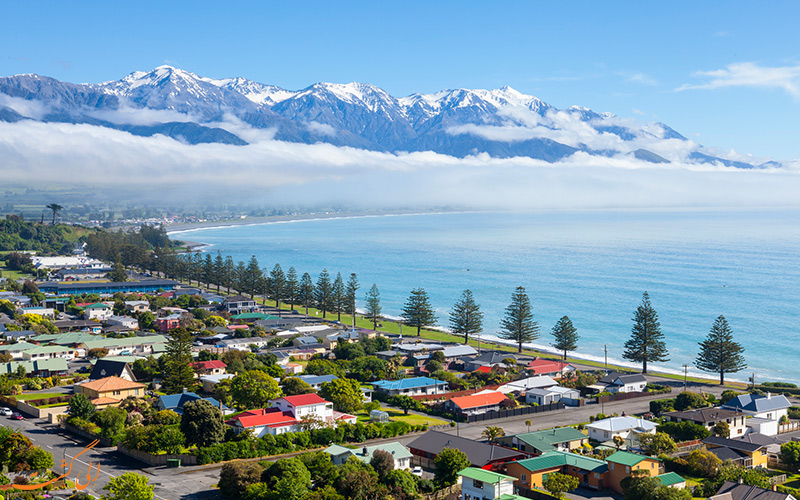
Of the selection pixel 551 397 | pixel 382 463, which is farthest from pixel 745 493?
pixel 551 397

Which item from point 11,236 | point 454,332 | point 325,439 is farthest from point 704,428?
point 11,236

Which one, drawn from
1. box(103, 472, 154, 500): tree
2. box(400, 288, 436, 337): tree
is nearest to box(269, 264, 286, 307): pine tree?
box(400, 288, 436, 337): tree

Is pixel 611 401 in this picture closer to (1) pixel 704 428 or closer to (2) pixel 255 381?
→ (1) pixel 704 428

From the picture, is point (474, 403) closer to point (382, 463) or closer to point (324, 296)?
point (382, 463)

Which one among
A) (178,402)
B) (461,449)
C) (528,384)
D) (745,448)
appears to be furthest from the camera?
(528,384)

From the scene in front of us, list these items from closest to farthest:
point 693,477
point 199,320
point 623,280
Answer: point 693,477, point 199,320, point 623,280
